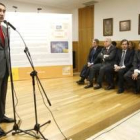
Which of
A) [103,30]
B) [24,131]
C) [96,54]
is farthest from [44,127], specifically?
[103,30]

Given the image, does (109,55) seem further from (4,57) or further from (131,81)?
(4,57)

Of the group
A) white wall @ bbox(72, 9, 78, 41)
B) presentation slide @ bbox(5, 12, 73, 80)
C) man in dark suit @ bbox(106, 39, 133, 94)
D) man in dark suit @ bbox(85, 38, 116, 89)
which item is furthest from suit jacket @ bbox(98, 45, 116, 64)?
white wall @ bbox(72, 9, 78, 41)

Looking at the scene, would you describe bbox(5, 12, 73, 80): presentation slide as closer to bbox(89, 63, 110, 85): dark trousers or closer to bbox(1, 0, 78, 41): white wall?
bbox(1, 0, 78, 41): white wall

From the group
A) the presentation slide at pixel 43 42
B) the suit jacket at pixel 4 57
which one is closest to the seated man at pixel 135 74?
the presentation slide at pixel 43 42

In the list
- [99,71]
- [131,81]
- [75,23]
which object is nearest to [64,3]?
[75,23]

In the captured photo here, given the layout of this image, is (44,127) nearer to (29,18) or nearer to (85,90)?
(85,90)

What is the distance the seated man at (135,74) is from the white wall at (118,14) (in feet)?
3.63

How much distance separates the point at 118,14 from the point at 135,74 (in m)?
2.26

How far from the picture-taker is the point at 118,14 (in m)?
5.20

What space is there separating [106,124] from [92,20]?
3994mm

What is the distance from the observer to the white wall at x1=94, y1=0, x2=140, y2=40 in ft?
15.9

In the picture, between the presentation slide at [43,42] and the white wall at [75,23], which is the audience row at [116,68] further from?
the white wall at [75,23]

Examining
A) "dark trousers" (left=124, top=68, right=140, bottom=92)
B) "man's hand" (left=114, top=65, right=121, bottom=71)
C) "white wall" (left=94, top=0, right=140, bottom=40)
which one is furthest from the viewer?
"white wall" (left=94, top=0, right=140, bottom=40)

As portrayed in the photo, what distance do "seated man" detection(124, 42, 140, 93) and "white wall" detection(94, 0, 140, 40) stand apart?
43.6 inches
